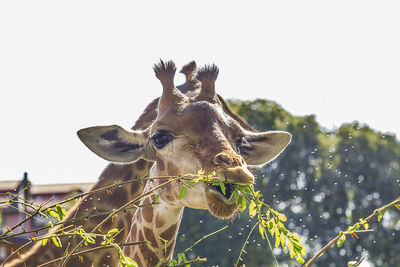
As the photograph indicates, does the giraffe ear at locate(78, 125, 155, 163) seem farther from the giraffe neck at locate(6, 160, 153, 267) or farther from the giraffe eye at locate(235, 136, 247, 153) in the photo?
the giraffe eye at locate(235, 136, 247, 153)

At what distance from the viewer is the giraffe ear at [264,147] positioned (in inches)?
210

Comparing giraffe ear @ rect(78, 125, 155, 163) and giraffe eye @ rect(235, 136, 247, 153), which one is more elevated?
giraffe ear @ rect(78, 125, 155, 163)

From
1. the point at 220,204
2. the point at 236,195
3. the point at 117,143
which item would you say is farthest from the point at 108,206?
the point at 236,195

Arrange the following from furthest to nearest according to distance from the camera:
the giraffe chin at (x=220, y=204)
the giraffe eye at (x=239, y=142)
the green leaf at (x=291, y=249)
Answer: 1. the giraffe eye at (x=239, y=142)
2. the giraffe chin at (x=220, y=204)
3. the green leaf at (x=291, y=249)

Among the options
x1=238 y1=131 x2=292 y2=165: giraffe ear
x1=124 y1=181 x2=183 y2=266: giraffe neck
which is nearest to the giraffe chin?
x1=124 y1=181 x2=183 y2=266: giraffe neck

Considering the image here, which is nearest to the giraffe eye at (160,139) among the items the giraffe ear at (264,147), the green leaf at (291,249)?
the giraffe ear at (264,147)

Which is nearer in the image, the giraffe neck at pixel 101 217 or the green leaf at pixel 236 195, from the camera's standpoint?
the green leaf at pixel 236 195

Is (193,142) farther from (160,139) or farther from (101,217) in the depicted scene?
(101,217)

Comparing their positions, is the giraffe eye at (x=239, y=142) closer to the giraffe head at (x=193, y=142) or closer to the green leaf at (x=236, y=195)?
the giraffe head at (x=193, y=142)

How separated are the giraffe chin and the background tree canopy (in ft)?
89.0

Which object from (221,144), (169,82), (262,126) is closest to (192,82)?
(169,82)

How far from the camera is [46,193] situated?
25969 mm

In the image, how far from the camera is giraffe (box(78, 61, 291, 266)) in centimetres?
429

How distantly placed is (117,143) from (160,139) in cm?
41
